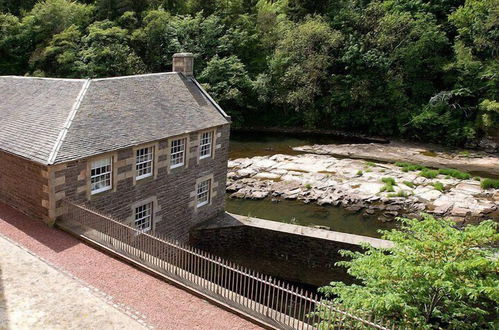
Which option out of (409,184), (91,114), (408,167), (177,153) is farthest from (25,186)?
(408,167)

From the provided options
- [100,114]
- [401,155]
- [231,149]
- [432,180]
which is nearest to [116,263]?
[100,114]

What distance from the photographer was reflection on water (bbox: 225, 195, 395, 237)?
27062mm

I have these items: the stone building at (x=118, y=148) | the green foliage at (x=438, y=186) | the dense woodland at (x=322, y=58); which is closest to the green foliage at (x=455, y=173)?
the green foliage at (x=438, y=186)

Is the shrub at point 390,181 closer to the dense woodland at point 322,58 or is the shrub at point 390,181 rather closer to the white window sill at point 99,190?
the dense woodland at point 322,58

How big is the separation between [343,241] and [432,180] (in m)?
18.3

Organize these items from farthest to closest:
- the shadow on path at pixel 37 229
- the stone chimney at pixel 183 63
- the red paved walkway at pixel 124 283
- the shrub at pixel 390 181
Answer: the shrub at pixel 390 181 < the stone chimney at pixel 183 63 < the shadow on path at pixel 37 229 < the red paved walkway at pixel 124 283

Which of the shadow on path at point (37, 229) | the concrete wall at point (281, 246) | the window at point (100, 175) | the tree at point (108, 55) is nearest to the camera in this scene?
the shadow on path at point (37, 229)

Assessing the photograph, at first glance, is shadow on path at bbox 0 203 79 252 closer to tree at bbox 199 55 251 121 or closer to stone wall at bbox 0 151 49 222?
stone wall at bbox 0 151 49 222

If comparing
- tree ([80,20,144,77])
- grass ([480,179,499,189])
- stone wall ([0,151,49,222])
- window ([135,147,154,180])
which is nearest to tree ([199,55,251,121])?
tree ([80,20,144,77])

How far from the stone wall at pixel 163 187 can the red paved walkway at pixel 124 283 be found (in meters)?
1.51

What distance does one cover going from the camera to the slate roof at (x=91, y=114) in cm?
1594

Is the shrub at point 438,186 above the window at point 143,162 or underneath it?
underneath

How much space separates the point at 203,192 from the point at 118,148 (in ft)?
23.0

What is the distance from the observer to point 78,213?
1535 centimetres
